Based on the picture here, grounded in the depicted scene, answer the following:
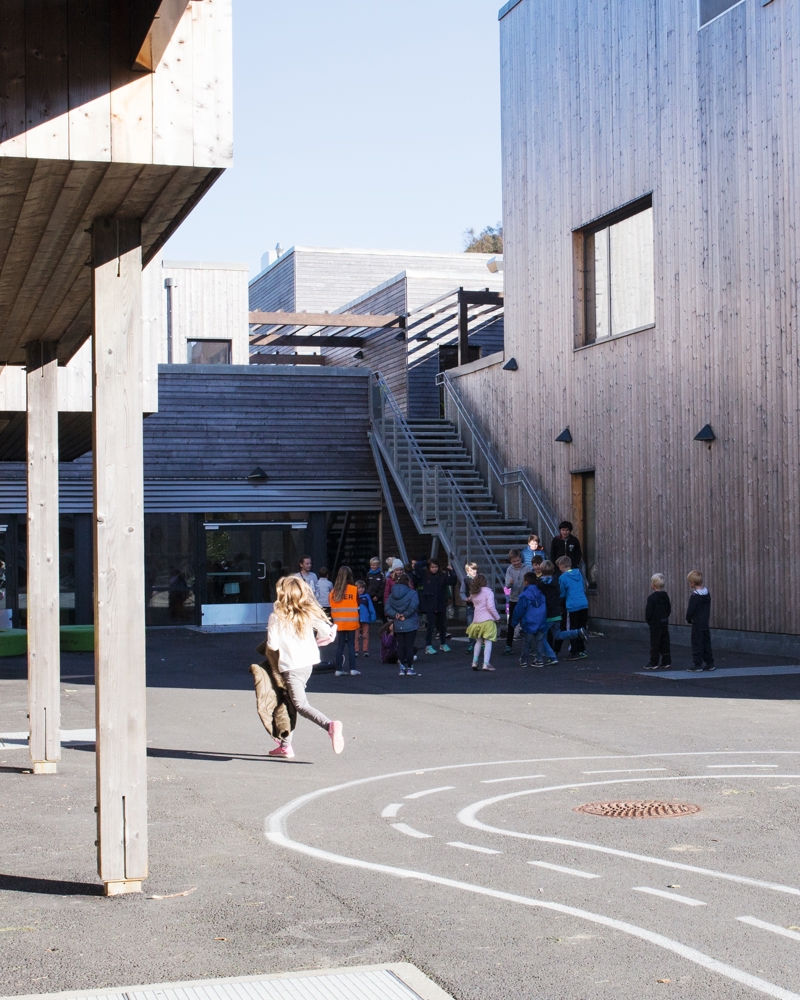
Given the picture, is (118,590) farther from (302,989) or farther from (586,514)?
(586,514)

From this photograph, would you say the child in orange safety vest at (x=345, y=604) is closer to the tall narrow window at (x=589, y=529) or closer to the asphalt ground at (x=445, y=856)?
the asphalt ground at (x=445, y=856)

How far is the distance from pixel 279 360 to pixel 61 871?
116 ft

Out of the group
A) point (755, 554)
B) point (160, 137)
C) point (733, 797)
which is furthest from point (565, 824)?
point (755, 554)

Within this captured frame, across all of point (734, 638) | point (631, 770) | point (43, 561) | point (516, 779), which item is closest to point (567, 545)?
point (734, 638)

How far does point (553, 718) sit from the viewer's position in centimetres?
1334

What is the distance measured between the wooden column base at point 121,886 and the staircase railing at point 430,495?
726 inches

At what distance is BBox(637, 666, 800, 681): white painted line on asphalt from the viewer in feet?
55.2

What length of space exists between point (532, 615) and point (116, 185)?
13.0 meters

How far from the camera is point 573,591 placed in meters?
19.5

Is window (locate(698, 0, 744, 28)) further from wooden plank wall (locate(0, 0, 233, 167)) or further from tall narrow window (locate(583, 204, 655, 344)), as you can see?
wooden plank wall (locate(0, 0, 233, 167))

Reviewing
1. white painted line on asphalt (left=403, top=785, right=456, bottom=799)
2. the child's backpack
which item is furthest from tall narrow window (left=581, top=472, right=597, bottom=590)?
white painted line on asphalt (left=403, top=785, right=456, bottom=799)

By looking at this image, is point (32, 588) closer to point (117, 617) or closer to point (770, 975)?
point (117, 617)

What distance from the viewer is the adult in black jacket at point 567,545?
23.2 meters

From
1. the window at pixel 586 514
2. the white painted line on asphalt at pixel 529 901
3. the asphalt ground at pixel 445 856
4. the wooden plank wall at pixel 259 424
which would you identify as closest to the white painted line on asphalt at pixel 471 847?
the asphalt ground at pixel 445 856
